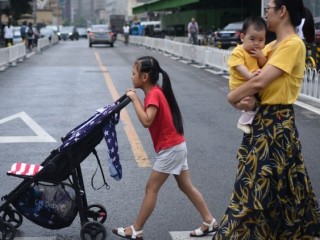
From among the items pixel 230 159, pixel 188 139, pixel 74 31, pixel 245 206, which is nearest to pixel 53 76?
pixel 188 139

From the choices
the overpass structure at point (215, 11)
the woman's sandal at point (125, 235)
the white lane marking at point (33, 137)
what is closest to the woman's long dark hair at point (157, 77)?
the woman's sandal at point (125, 235)

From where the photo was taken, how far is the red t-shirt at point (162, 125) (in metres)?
4.55

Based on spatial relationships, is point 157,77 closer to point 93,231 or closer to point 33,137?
point 93,231

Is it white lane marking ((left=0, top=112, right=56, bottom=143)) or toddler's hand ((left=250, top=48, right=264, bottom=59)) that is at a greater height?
toddler's hand ((left=250, top=48, right=264, bottom=59))

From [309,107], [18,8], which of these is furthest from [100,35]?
[309,107]

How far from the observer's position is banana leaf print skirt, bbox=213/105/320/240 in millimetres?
3773

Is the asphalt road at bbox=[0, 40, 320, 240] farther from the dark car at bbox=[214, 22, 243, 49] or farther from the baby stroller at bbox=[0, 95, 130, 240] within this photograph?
the dark car at bbox=[214, 22, 243, 49]

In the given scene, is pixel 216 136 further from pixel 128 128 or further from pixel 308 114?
pixel 308 114

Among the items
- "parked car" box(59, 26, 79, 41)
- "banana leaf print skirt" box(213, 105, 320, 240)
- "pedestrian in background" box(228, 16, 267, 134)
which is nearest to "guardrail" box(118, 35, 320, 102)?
"banana leaf print skirt" box(213, 105, 320, 240)

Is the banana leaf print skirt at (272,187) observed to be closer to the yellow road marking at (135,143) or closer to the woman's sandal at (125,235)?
the woman's sandal at (125,235)

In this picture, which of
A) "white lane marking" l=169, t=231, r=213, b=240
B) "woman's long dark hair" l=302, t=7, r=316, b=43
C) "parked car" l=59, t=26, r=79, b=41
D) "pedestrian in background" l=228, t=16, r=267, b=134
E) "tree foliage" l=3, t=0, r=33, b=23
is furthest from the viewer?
"parked car" l=59, t=26, r=79, b=41

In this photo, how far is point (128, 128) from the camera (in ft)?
33.5

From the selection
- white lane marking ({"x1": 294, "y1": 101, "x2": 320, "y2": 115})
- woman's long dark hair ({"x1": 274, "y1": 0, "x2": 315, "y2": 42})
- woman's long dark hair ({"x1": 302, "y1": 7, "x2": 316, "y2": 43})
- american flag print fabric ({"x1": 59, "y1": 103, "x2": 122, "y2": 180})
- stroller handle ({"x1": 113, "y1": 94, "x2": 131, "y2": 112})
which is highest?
woman's long dark hair ({"x1": 274, "y1": 0, "x2": 315, "y2": 42})

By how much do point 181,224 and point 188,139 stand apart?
388cm
